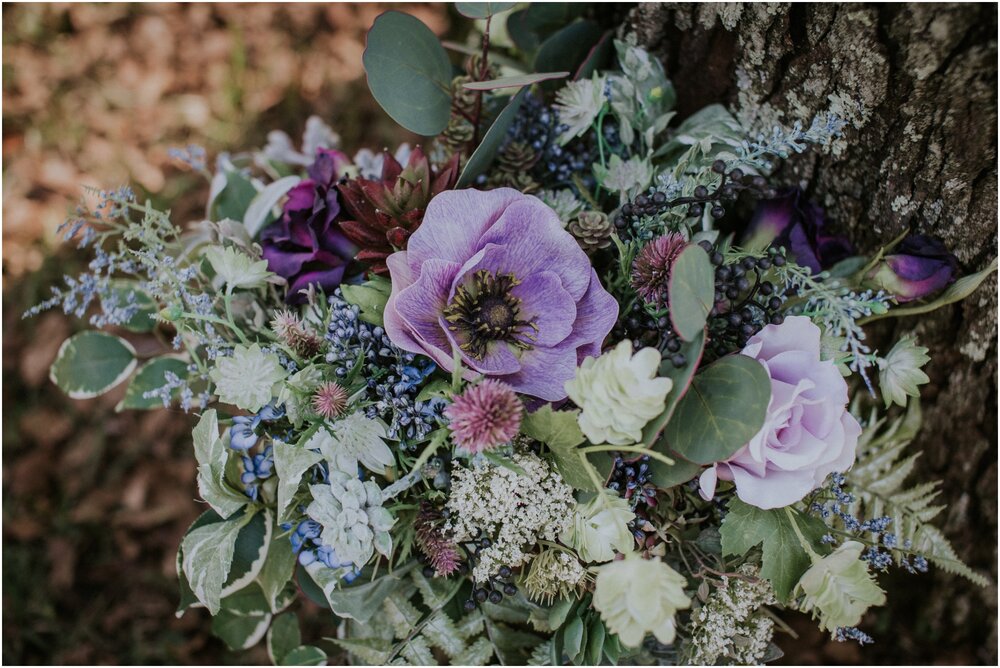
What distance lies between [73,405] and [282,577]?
1041 mm

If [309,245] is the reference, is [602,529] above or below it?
below

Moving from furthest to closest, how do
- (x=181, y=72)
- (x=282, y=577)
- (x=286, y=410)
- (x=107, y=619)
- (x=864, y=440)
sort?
(x=181, y=72), (x=107, y=619), (x=864, y=440), (x=282, y=577), (x=286, y=410)

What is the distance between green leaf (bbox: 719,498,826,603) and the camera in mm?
811

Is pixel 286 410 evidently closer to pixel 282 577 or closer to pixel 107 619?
pixel 282 577

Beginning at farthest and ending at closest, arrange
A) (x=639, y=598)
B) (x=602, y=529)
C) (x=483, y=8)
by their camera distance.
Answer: (x=483, y=8), (x=602, y=529), (x=639, y=598)

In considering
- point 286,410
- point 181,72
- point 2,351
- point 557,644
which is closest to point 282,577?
point 286,410

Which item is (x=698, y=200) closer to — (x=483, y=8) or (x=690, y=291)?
(x=690, y=291)

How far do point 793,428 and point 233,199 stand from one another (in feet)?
2.79

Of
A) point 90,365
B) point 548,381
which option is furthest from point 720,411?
point 90,365

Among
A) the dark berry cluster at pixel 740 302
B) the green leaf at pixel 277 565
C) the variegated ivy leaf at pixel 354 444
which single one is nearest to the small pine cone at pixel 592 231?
the dark berry cluster at pixel 740 302

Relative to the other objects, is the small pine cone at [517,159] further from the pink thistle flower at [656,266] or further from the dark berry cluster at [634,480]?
the dark berry cluster at [634,480]

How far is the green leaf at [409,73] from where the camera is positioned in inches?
34.9

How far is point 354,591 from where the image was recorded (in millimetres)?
917

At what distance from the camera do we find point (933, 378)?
1071mm
